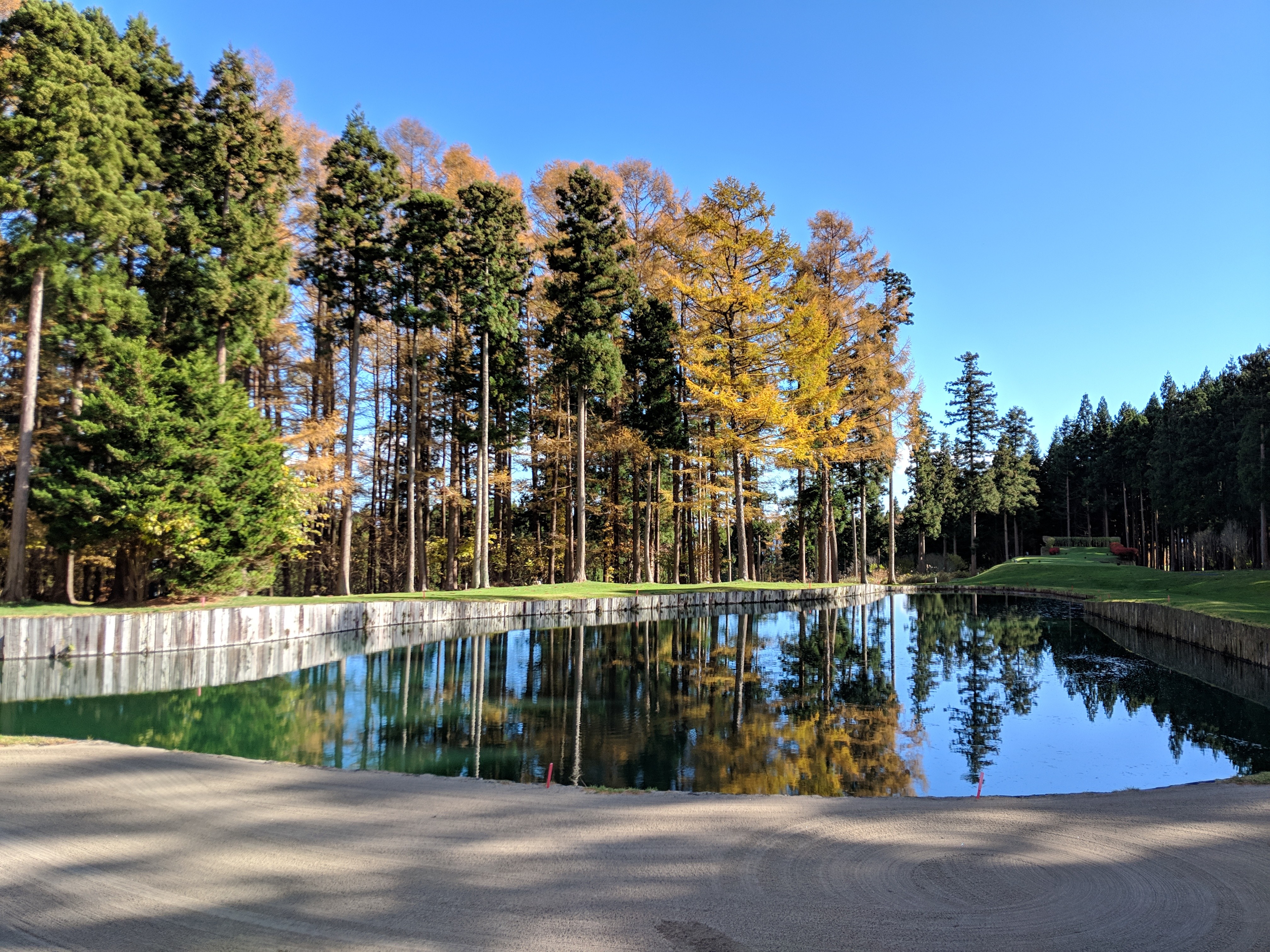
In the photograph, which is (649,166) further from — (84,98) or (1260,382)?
(1260,382)

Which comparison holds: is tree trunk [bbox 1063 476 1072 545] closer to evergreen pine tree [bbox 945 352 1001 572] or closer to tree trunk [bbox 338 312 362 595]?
evergreen pine tree [bbox 945 352 1001 572]

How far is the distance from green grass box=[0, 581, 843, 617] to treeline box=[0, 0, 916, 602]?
30.1 inches

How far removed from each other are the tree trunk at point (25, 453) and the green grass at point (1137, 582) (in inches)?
1144

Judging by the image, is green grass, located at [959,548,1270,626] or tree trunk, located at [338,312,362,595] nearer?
green grass, located at [959,548,1270,626]

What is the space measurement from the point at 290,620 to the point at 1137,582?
40.4 meters

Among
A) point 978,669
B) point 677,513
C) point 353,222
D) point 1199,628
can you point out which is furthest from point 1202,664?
point 353,222

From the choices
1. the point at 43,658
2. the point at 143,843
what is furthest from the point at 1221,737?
the point at 43,658

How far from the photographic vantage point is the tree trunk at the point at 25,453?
62.6 feet

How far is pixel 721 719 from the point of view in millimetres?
12234

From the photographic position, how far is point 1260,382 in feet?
137

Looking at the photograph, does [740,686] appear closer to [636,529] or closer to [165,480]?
[165,480]

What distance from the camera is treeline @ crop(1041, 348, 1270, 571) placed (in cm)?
4238

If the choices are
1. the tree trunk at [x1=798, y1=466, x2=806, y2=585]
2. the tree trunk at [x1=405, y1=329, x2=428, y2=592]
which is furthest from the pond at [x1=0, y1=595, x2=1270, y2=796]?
the tree trunk at [x1=798, y1=466, x2=806, y2=585]

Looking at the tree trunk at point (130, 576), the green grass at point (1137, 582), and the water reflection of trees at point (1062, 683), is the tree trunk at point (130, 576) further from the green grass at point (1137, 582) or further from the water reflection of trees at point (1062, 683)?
the green grass at point (1137, 582)
